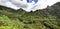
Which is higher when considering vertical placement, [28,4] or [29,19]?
[28,4]

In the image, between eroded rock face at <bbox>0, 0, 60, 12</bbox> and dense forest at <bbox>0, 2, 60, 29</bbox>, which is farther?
eroded rock face at <bbox>0, 0, 60, 12</bbox>

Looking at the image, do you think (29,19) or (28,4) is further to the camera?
(28,4)

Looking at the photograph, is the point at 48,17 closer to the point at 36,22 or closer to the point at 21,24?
the point at 36,22

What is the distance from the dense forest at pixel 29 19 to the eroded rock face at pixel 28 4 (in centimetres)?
5

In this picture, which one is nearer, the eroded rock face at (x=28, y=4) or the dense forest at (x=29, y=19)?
the dense forest at (x=29, y=19)

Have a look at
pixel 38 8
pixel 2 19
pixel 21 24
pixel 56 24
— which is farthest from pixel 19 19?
pixel 56 24

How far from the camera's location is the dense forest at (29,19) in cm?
166

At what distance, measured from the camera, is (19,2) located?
185 centimetres

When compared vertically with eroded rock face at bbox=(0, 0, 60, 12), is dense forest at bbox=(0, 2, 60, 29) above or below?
below

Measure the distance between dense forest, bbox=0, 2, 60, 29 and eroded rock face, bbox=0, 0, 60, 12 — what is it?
5cm

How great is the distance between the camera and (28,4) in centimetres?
189

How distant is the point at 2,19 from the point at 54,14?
657mm

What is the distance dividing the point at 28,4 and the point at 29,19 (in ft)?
0.69

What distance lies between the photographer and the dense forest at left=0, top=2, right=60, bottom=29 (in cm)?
166
